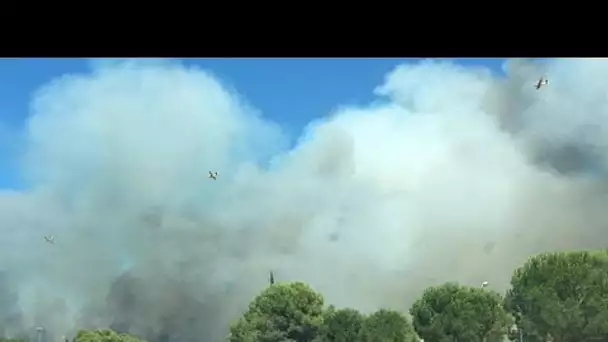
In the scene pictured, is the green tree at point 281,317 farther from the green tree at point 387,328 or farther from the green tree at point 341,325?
the green tree at point 387,328

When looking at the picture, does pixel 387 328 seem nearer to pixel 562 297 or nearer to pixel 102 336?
pixel 562 297

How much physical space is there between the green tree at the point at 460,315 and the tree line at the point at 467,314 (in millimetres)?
13

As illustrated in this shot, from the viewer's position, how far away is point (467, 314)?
12.2 m

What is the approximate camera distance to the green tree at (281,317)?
13.2 m

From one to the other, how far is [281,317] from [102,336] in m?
2.93

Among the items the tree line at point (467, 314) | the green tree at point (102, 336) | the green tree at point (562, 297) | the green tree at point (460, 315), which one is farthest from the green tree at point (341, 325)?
the green tree at point (102, 336)

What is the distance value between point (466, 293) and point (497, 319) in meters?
0.75

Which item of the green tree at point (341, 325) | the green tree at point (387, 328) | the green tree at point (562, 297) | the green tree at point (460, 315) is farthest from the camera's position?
the green tree at point (341, 325)

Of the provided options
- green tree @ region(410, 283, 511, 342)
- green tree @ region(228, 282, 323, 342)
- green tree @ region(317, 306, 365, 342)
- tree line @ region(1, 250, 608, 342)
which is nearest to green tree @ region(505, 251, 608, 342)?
tree line @ region(1, 250, 608, 342)

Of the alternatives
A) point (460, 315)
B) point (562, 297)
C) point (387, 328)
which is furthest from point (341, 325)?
point (562, 297)

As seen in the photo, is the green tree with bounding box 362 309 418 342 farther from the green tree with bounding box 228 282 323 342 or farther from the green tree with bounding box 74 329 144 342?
the green tree with bounding box 74 329 144 342

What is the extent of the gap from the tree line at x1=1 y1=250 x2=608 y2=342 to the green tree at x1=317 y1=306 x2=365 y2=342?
0.02m

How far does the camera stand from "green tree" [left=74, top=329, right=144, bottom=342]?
12953mm
